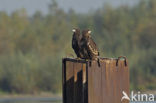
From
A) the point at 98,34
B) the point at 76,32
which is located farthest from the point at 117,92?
the point at 98,34

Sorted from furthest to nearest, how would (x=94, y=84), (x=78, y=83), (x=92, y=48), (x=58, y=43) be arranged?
(x=58, y=43)
(x=92, y=48)
(x=78, y=83)
(x=94, y=84)

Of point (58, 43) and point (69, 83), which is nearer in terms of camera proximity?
point (69, 83)

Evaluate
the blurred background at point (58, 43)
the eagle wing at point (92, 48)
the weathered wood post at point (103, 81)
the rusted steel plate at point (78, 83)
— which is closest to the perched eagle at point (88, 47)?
the eagle wing at point (92, 48)

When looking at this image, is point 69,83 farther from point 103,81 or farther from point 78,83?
point 103,81

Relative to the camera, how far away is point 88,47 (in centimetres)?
1105

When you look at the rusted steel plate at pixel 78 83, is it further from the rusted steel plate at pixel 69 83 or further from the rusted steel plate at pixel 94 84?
the rusted steel plate at pixel 94 84

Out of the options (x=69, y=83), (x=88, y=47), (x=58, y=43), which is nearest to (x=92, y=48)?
(x=88, y=47)

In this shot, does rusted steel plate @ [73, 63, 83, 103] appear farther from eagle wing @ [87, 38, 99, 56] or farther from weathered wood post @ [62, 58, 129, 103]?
eagle wing @ [87, 38, 99, 56]

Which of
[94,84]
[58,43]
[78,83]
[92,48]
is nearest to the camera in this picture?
[94,84]

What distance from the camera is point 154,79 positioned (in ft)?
134

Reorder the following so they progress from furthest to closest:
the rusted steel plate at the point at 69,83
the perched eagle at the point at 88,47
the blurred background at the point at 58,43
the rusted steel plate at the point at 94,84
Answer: the blurred background at the point at 58,43 < the rusted steel plate at the point at 69,83 < the perched eagle at the point at 88,47 < the rusted steel plate at the point at 94,84

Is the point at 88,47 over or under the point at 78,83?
over

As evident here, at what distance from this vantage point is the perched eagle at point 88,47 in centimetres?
1083

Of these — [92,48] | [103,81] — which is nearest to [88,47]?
[92,48]
